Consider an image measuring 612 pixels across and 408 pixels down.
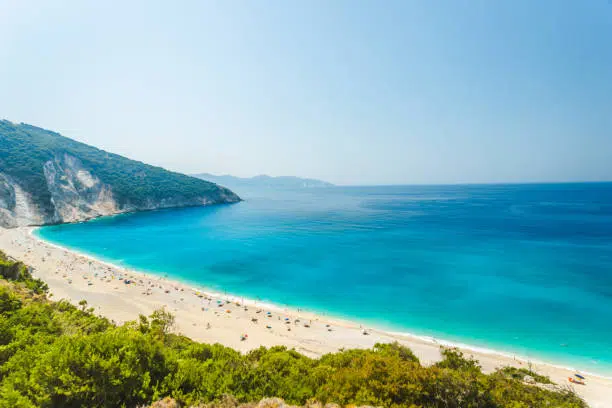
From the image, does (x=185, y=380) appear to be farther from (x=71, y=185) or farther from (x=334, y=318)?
(x=71, y=185)

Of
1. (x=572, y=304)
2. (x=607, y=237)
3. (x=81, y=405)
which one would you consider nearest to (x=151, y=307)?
(x=81, y=405)

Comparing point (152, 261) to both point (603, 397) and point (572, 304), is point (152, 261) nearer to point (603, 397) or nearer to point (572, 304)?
point (603, 397)

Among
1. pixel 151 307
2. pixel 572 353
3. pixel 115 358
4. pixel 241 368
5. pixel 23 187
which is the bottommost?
pixel 572 353

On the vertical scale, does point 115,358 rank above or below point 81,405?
above

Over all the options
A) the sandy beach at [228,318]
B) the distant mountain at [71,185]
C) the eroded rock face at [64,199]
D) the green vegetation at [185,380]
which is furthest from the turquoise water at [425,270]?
the green vegetation at [185,380]

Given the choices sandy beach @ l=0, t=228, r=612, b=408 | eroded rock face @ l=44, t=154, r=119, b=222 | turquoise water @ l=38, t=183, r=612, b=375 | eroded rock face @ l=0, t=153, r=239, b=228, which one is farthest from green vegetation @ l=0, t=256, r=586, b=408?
eroded rock face @ l=44, t=154, r=119, b=222

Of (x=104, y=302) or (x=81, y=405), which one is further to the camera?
(x=104, y=302)
